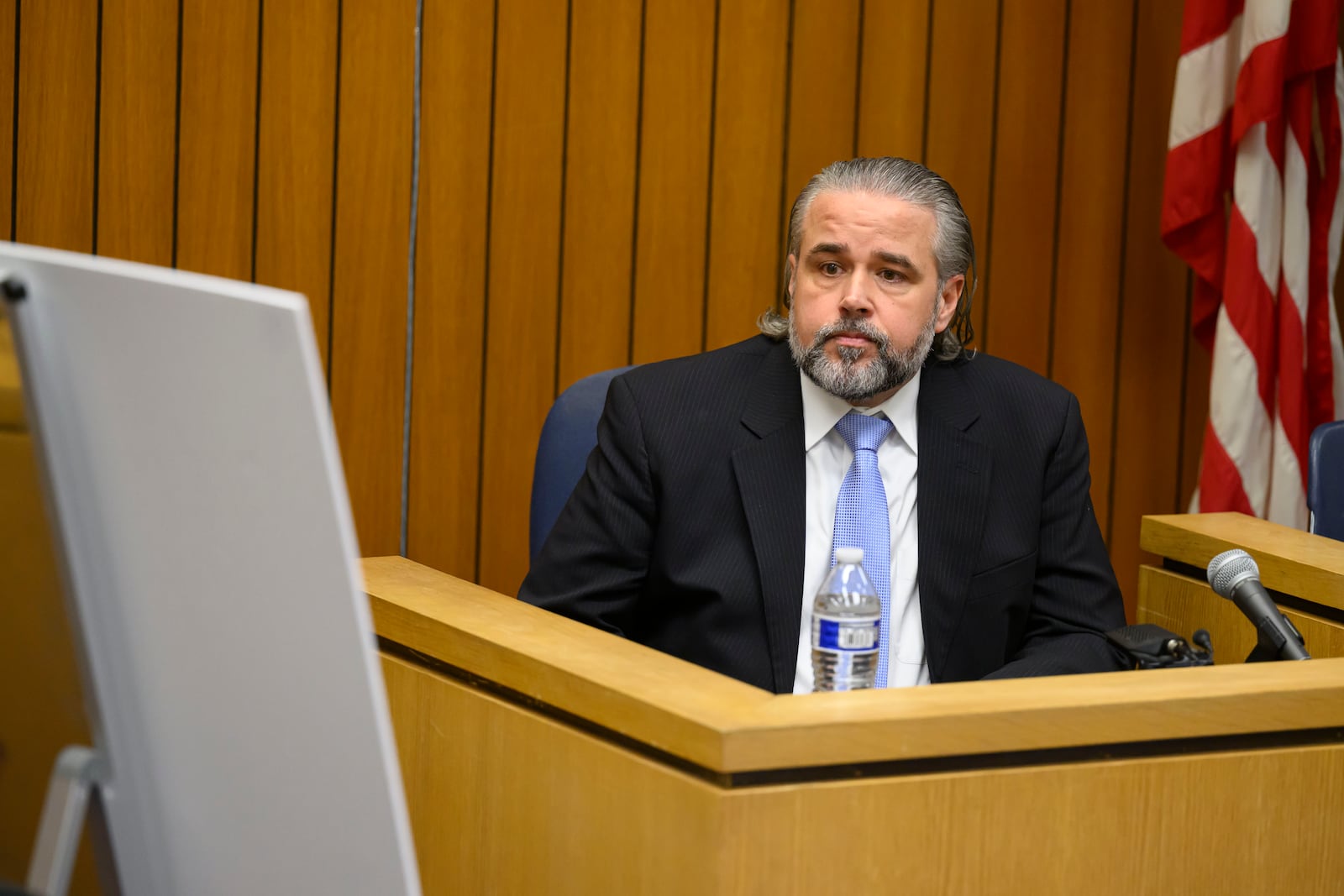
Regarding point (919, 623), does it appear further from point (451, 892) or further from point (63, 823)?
point (63, 823)

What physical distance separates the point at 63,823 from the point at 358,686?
224mm

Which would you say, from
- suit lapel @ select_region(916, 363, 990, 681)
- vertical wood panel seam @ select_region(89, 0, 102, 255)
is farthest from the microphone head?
vertical wood panel seam @ select_region(89, 0, 102, 255)

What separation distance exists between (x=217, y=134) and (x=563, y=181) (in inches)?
28.9

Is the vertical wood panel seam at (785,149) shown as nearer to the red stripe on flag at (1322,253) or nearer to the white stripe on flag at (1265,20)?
the white stripe on flag at (1265,20)

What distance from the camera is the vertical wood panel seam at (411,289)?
3184 mm

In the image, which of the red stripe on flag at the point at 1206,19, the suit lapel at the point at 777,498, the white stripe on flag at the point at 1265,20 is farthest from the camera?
the red stripe on flag at the point at 1206,19

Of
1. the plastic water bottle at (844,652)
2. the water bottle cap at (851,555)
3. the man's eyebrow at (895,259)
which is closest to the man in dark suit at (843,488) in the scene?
the man's eyebrow at (895,259)

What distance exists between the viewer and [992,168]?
3.61 metres

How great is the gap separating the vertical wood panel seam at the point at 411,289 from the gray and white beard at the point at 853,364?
1.28 m

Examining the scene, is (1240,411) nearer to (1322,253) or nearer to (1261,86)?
(1322,253)

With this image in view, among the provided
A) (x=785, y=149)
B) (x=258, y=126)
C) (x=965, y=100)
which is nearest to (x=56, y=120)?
(x=258, y=126)

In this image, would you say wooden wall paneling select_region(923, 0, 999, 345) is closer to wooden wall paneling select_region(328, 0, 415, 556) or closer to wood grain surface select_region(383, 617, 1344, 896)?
wooden wall paneling select_region(328, 0, 415, 556)

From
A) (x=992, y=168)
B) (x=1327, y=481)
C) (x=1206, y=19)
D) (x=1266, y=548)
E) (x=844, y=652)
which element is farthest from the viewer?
(x=992, y=168)

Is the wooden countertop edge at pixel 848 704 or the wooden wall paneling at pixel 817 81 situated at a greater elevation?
the wooden wall paneling at pixel 817 81
